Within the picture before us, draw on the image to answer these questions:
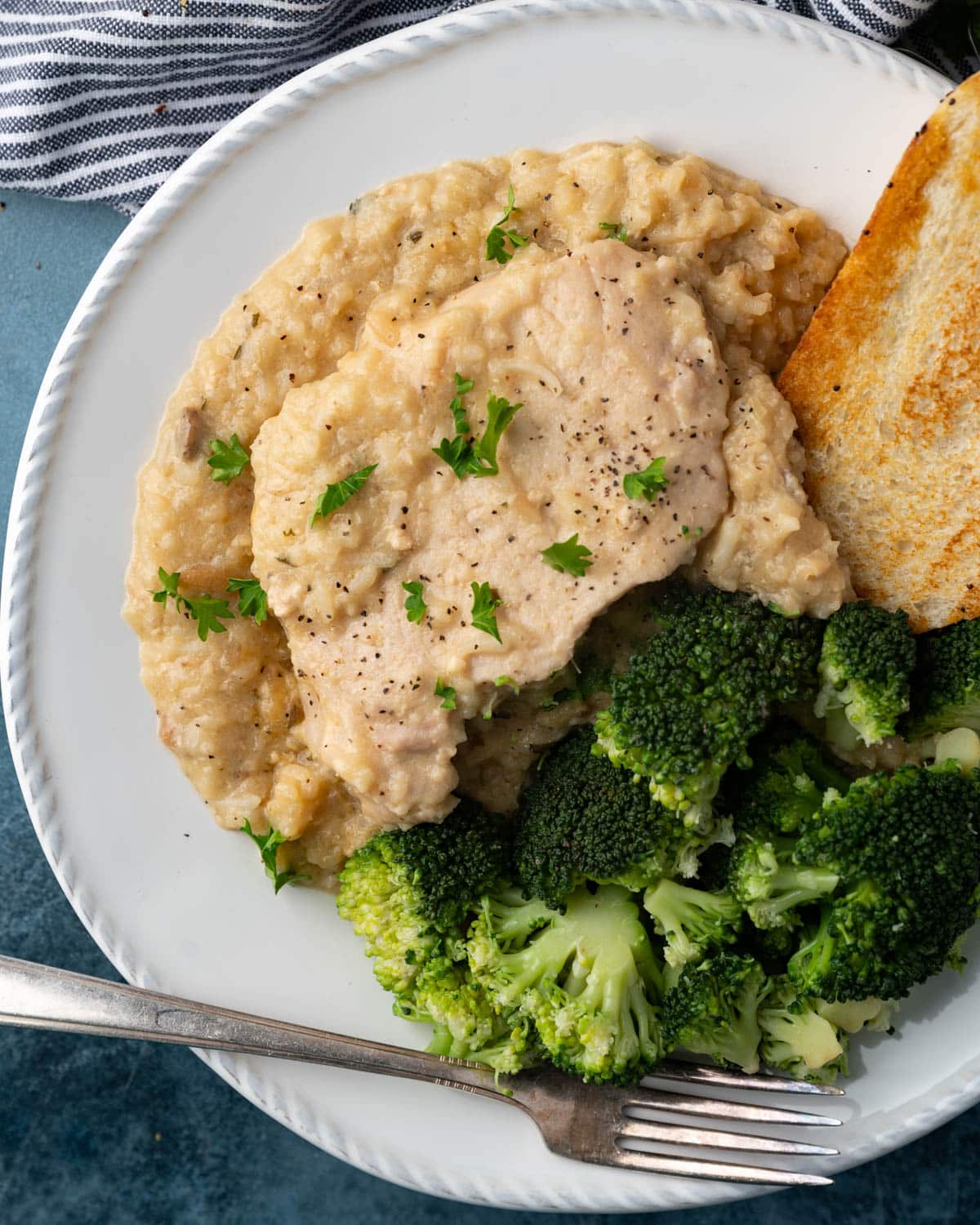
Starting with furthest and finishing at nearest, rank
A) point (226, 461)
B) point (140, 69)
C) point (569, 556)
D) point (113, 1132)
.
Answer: point (113, 1132) < point (140, 69) < point (226, 461) < point (569, 556)

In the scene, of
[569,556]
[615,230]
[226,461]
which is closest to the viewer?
[569,556]

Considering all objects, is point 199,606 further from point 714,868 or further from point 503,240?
point 714,868

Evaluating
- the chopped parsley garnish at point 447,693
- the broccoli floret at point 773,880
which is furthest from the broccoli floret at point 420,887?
the broccoli floret at point 773,880

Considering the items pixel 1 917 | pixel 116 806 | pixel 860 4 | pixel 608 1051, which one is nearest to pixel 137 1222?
pixel 1 917

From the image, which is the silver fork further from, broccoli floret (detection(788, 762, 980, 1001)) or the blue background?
the blue background

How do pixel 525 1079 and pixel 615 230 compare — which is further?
pixel 525 1079

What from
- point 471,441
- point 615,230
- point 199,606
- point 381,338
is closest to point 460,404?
point 471,441

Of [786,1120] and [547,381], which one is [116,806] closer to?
[547,381]
